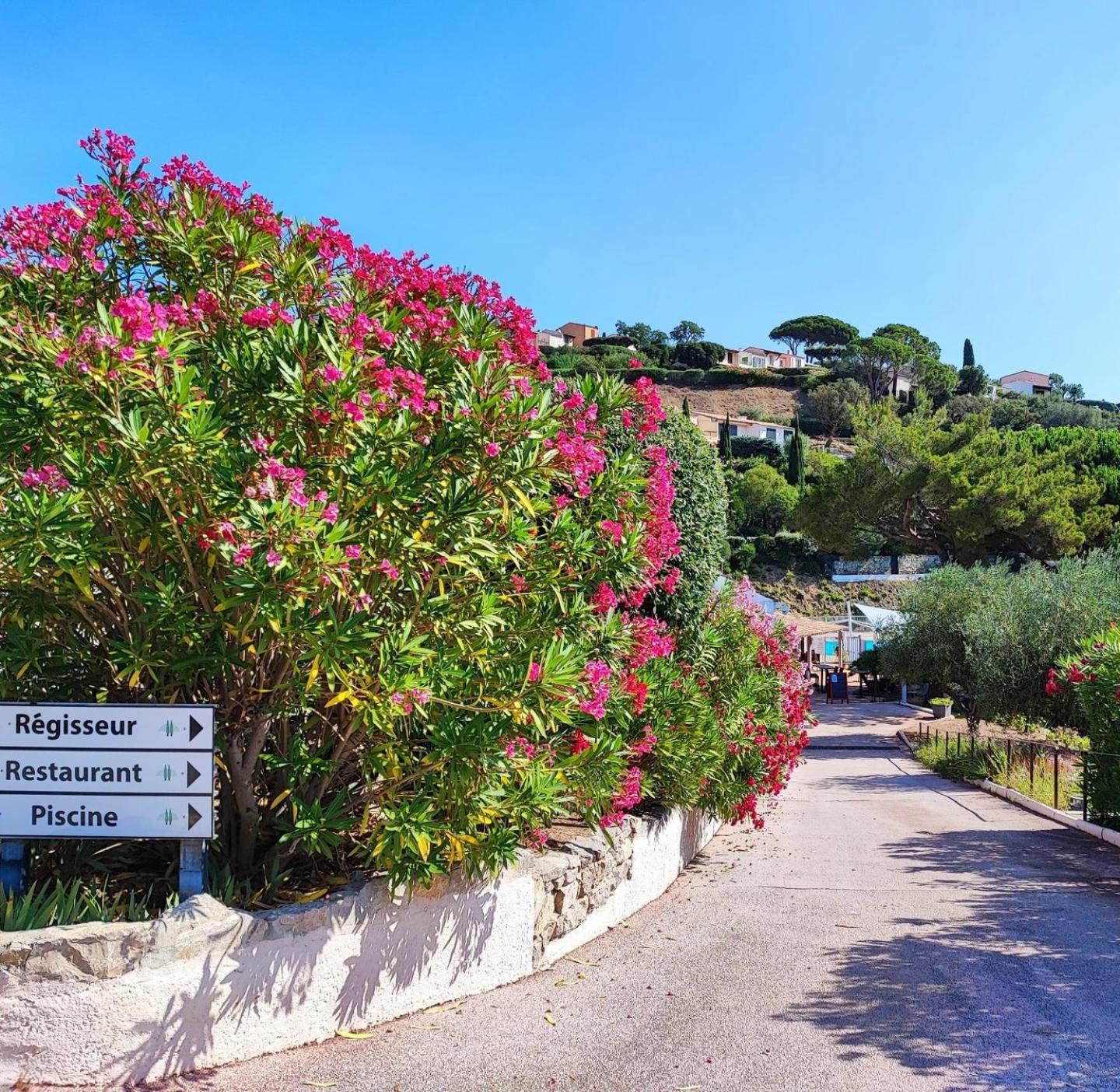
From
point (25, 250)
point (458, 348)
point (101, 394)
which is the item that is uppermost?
point (25, 250)

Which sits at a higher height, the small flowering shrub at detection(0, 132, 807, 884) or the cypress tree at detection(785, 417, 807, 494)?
the cypress tree at detection(785, 417, 807, 494)

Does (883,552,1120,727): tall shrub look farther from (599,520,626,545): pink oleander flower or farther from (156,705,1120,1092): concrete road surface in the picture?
(599,520,626,545): pink oleander flower

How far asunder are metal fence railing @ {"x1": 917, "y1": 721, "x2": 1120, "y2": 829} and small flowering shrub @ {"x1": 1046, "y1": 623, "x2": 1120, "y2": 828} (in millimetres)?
11

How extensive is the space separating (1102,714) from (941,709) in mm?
18897

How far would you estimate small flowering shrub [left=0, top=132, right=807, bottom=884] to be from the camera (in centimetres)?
397

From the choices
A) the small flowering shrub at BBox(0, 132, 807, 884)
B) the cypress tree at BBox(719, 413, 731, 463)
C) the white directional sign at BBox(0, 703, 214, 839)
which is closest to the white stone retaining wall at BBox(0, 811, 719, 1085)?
the small flowering shrub at BBox(0, 132, 807, 884)

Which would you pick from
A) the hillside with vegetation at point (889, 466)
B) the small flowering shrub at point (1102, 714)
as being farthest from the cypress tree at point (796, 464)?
the small flowering shrub at point (1102, 714)

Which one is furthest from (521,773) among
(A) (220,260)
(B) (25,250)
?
(B) (25,250)

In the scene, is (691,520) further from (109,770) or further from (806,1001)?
(109,770)

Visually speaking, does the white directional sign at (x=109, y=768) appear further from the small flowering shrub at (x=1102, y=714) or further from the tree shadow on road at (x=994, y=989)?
the small flowering shrub at (x=1102, y=714)

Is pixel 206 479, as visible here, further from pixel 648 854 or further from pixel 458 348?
pixel 648 854

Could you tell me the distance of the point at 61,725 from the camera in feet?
14.8

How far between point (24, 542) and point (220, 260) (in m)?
2.04

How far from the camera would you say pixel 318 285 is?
5.39 m
